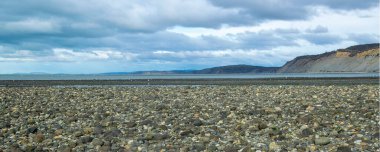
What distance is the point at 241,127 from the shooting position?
14203 millimetres

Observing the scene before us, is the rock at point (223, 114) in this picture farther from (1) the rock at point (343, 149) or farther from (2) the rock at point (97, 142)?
(1) the rock at point (343, 149)

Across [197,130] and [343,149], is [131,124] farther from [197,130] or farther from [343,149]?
[343,149]

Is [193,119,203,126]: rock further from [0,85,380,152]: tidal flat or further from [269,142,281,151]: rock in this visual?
Answer: [269,142,281,151]: rock

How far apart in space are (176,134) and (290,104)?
9.78 meters

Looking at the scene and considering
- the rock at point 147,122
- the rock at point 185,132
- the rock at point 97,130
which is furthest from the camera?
the rock at point 147,122

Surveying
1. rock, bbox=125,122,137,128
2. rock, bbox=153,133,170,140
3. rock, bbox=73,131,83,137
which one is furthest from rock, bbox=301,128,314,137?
rock, bbox=73,131,83,137

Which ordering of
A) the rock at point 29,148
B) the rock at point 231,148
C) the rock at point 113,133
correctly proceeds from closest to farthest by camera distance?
the rock at point 231,148 → the rock at point 29,148 → the rock at point 113,133

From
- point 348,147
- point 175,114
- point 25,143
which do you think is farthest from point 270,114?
point 25,143

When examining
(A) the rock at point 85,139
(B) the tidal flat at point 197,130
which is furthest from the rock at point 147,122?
(A) the rock at point 85,139

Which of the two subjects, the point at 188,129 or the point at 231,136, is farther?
the point at 188,129

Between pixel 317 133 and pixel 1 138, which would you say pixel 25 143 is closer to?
pixel 1 138

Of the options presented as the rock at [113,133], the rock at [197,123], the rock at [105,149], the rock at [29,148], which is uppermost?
the rock at [197,123]

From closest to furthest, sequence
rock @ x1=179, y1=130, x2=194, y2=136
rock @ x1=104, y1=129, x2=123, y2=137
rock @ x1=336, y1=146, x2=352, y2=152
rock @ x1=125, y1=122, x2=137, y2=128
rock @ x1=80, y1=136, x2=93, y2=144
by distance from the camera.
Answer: rock @ x1=336, y1=146, x2=352, y2=152 → rock @ x1=80, y1=136, x2=93, y2=144 → rock @ x1=179, y1=130, x2=194, y2=136 → rock @ x1=104, y1=129, x2=123, y2=137 → rock @ x1=125, y1=122, x2=137, y2=128

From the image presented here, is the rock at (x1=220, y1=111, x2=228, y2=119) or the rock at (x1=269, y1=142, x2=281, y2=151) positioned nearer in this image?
the rock at (x1=269, y1=142, x2=281, y2=151)
